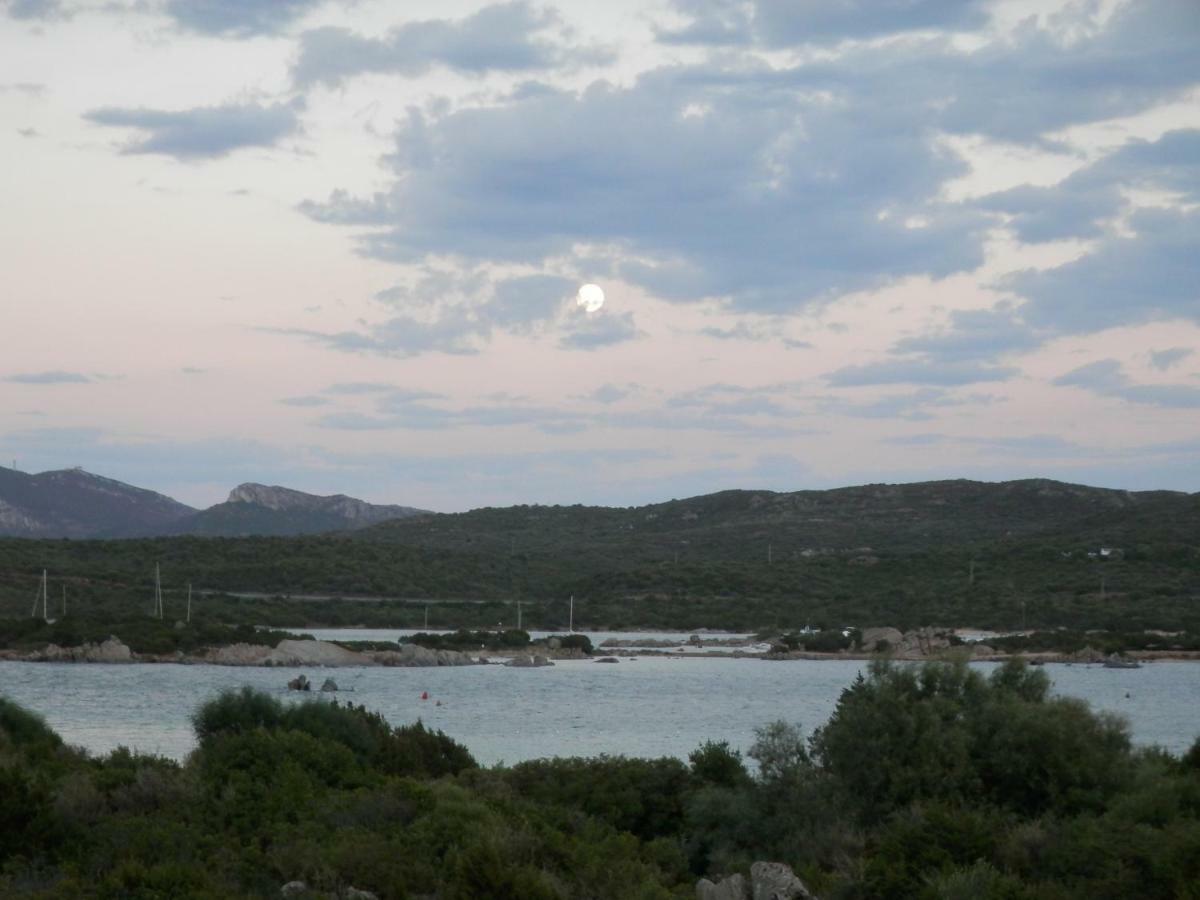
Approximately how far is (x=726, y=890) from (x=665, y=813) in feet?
20.0

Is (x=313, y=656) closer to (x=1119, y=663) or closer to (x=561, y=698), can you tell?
(x=561, y=698)

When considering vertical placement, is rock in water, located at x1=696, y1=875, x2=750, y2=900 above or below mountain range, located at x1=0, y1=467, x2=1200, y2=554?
below

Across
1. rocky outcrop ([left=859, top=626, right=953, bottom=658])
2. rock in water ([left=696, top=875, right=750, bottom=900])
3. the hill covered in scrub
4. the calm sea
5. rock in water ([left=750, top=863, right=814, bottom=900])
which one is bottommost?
the calm sea

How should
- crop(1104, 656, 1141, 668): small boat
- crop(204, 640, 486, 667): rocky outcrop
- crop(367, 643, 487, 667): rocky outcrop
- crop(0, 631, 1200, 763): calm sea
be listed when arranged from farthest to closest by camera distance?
crop(367, 643, 487, 667): rocky outcrop < crop(1104, 656, 1141, 668): small boat < crop(204, 640, 486, 667): rocky outcrop < crop(0, 631, 1200, 763): calm sea

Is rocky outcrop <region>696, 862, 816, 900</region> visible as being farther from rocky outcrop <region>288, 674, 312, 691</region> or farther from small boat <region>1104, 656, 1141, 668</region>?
small boat <region>1104, 656, 1141, 668</region>

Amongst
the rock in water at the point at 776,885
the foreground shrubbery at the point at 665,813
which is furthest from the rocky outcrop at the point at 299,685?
the rock in water at the point at 776,885

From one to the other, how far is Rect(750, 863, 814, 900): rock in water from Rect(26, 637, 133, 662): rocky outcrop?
58504 millimetres

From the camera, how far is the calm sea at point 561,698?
3962 centimetres

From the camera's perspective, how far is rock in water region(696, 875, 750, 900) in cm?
1486

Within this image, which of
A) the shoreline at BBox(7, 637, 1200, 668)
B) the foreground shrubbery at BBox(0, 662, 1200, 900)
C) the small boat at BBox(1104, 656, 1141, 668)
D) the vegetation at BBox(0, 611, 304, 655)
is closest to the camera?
the foreground shrubbery at BBox(0, 662, 1200, 900)

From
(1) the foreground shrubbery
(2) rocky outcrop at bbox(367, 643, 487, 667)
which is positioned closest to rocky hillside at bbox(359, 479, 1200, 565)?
(2) rocky outcrop at bbox(367, 643, 487, 667)

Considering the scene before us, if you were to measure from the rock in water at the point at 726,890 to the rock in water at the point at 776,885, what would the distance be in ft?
0.30

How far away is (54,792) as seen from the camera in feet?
58.4

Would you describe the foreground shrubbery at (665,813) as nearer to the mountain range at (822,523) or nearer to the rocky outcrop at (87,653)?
the rocky outcrop at (87,653)
